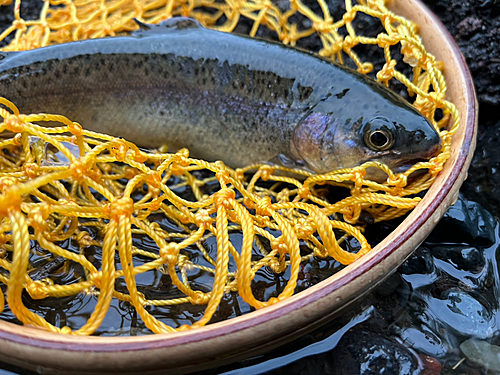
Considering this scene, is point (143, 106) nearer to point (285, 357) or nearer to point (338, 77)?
point (338, 77)

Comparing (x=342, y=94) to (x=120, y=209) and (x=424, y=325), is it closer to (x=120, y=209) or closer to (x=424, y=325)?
(x=424, y=325)

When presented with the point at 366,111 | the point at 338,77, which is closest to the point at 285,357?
the point at 366,111

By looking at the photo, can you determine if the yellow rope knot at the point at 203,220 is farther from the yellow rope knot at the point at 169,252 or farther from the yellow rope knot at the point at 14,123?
the yellow rope knot at the point at 14,123

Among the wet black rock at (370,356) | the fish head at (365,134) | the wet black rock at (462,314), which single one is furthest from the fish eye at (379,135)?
the wet black rock at (370,356)

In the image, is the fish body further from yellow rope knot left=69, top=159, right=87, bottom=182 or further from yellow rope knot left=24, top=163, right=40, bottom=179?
yellow rope knot left=69, top=159, right=87, bottom=182

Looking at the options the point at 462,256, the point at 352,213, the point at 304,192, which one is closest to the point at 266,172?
the point at 304,192
